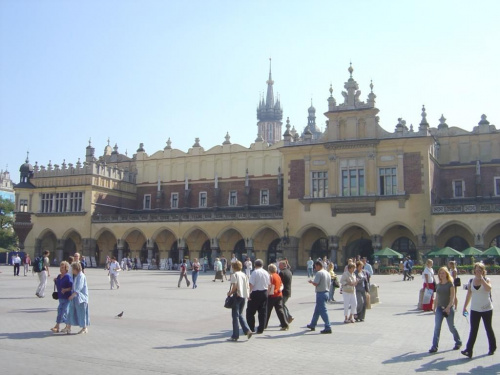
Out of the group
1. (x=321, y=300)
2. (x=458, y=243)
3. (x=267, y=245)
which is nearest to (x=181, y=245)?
(x=267, y=245)

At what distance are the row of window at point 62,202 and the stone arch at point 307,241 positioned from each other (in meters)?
22.8

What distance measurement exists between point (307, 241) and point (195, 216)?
35.4 ft

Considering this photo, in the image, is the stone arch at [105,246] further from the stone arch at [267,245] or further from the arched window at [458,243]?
the arched window at [458,243]

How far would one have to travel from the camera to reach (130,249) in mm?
55938

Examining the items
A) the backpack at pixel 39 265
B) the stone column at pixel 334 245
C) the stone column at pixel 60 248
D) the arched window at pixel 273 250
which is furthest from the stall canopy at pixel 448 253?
Answer: the stone column at pixel 60 248

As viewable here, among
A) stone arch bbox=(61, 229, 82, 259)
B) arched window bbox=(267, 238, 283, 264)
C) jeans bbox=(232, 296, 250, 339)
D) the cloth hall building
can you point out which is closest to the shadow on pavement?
jeans bbox=(232, 296, 250, 339)

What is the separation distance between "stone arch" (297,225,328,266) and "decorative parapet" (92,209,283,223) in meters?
2.67

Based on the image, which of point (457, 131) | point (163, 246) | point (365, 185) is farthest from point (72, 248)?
point (457, 131)

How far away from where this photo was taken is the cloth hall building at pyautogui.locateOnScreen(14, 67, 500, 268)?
43.2 meters

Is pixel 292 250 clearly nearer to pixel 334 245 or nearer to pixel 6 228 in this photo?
pixel 334 245

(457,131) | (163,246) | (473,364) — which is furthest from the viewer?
(163,246)

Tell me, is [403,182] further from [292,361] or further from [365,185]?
[292,361]

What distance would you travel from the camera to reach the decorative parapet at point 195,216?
4788 centimetres

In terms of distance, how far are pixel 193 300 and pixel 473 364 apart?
12260 mm
